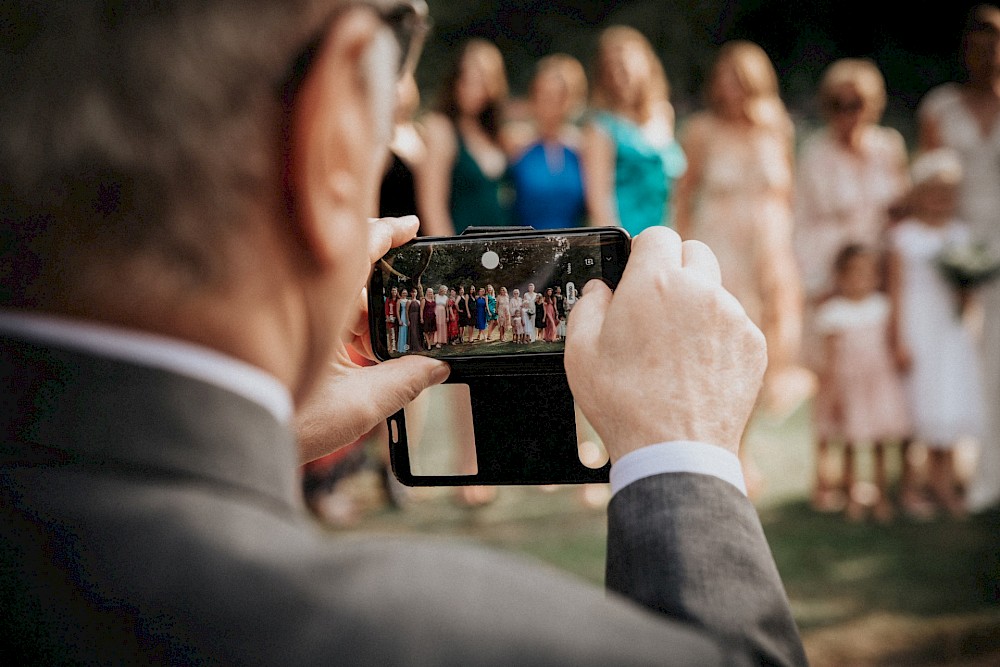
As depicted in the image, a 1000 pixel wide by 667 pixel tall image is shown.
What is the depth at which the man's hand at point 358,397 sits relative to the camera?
1.32 meters

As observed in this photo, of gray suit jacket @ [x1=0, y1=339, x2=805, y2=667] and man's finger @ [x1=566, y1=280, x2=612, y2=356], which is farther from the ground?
man's finger @ [x1=566, y1=280, x2=612, y2=356]

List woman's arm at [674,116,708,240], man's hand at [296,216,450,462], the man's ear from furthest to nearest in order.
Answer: woman's arm at [674,116,708,240], man's hand at [296,216,450,462], the man's ear

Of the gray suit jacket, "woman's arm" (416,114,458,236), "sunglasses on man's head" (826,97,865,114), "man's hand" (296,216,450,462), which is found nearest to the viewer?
the gray suit jacket

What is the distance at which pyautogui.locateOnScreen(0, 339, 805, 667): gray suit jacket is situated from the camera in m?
0.60

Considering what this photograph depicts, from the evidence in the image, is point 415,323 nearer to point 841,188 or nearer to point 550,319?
point 550,319

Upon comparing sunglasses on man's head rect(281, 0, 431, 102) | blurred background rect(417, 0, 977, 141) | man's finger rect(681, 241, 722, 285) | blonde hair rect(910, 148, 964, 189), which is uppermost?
blurred background rect(417, 0, 977, 141)

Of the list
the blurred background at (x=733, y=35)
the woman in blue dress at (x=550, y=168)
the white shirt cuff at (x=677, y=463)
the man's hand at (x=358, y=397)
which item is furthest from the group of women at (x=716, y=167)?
the blurred background at (x=733, y=35)

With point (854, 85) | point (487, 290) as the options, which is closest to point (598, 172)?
point (854, 85)

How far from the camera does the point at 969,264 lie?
16.4 feet

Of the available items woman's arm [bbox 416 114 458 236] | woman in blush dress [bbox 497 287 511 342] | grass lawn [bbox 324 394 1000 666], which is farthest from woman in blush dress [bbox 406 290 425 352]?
woman's arm [bbox 416 114 458 236]

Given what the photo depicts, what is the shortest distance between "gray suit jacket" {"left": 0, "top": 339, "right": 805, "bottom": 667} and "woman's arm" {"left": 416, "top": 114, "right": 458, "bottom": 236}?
4.22 m

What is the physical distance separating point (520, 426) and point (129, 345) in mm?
807

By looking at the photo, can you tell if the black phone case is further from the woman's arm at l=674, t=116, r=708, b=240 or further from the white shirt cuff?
the woman's arm at l=674, t=116, r=708, b=240

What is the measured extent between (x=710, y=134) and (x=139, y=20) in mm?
4777
